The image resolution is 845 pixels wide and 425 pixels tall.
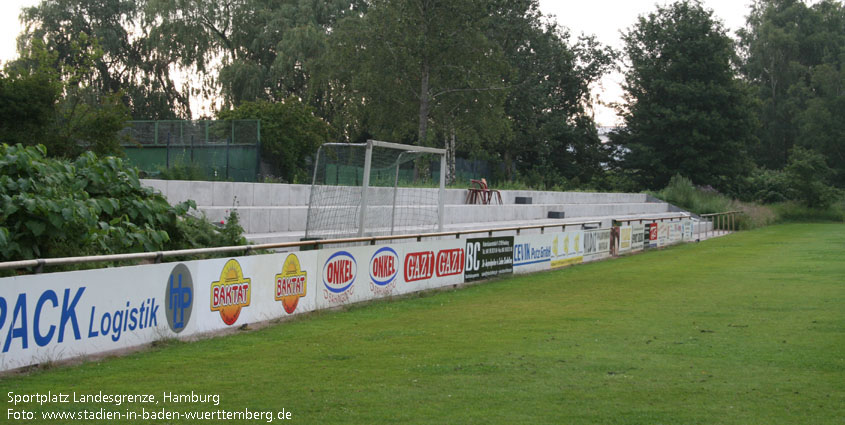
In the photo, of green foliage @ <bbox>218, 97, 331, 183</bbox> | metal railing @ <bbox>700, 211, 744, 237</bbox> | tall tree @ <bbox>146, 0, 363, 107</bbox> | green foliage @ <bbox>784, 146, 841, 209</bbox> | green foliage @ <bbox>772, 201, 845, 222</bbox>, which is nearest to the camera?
green foliage @ <bbox>218, 97, 331, 183</bbox>

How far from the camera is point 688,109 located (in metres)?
69.8

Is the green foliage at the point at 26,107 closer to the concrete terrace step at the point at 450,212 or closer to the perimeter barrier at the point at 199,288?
the concrete terrace step at the point at 450,212

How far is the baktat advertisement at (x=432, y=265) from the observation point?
16031 mm

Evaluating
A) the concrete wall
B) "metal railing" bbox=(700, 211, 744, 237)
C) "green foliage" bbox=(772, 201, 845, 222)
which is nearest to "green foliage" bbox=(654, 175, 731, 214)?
"metal railing" bbox=(700, 211, 744, 237)

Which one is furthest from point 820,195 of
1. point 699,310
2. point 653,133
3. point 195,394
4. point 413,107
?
point 195,394

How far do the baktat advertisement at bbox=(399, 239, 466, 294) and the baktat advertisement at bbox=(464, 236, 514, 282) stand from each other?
1.22 ft

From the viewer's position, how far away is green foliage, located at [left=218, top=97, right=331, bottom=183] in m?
30.8

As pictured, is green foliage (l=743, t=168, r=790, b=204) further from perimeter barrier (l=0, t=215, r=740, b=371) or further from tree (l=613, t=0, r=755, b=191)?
perimeter barrier (l=0, t=215, r=740, b=371)

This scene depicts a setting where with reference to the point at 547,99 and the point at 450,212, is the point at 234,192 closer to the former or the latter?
the point at 450,212

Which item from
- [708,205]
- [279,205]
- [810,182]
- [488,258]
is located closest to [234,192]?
[279,205]

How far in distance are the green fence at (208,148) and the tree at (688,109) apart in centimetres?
5006

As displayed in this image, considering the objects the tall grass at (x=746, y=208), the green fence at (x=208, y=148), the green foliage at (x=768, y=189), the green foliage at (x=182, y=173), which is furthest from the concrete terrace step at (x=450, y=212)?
the green foliage at (x=768, y=189)

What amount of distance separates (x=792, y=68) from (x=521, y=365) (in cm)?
8952

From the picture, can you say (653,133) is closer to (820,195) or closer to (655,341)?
(820,195)
